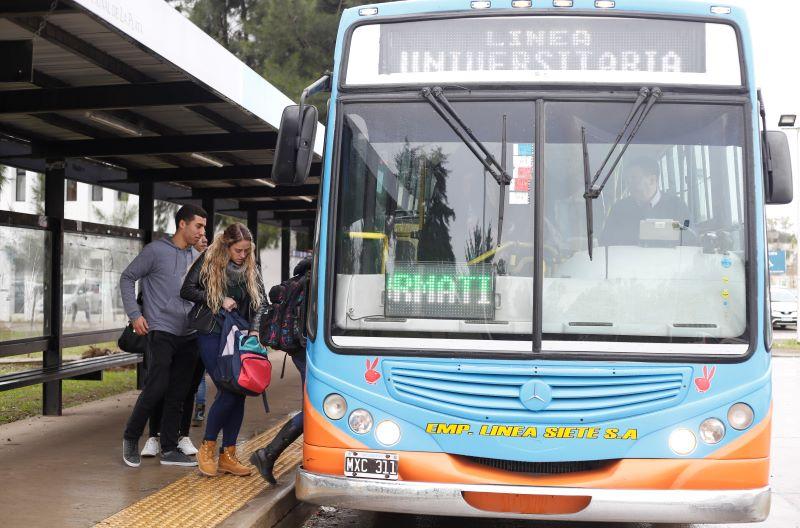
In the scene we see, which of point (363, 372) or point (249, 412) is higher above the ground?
point (363, 372)

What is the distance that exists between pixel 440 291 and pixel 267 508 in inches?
72.5

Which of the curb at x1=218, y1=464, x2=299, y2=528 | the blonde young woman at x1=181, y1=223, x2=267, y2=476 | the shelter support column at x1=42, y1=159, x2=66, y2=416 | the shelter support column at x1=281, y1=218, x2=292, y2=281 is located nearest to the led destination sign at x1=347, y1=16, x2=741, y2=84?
the blonde young woman at x1=181, y1=223, x2=267, y2=476

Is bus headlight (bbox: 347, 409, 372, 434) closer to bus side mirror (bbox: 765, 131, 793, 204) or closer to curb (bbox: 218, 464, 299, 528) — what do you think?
curb (bbox: 218, 464, 299, 528)

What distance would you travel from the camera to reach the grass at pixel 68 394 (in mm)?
11703

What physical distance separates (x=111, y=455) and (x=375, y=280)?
3.70m

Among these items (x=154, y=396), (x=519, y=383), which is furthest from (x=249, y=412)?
(x=519, y=383)

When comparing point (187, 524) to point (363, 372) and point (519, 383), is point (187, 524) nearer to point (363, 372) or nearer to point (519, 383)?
point (363, 372)

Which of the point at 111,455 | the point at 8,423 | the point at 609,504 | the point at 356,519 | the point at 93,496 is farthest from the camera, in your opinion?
the point at 8,423

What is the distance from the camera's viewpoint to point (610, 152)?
5.49 meters

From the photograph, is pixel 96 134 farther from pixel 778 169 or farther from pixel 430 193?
pixel 778 169

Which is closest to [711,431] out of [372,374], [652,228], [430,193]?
[652,228]

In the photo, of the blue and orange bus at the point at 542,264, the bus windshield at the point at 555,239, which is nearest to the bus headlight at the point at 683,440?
the blue and orange bus at the point at 542,264

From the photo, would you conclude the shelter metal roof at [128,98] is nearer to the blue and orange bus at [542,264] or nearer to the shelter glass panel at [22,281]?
the shelter glass panel at [22,281]

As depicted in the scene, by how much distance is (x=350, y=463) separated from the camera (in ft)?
17.6
